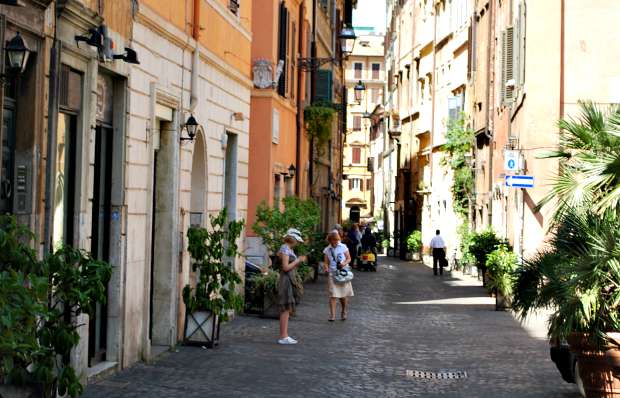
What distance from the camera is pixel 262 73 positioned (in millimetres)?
28531

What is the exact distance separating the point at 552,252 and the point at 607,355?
160 centimetres

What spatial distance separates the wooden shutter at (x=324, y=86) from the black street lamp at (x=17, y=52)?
3007 cm

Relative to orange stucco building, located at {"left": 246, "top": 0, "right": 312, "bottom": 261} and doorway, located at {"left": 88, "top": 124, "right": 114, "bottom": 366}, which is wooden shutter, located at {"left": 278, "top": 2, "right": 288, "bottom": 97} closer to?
orange stucco building, located at {"left": 246, "top": 0, "right": 312, "bottom": 261}

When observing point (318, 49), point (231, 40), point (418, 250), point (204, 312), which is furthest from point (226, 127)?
point (418, 250)

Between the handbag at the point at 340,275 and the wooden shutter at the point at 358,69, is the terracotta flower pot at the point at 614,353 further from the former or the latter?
the wooden shutter at the point at 358,69

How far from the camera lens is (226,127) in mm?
21781

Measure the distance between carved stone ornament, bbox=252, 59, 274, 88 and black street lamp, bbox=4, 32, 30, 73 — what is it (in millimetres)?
18271

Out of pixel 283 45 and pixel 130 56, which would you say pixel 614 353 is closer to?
pixel 130 56

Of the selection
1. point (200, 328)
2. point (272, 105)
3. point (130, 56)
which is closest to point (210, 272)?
point (200, 328)

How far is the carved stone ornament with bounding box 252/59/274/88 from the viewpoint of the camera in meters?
28.2

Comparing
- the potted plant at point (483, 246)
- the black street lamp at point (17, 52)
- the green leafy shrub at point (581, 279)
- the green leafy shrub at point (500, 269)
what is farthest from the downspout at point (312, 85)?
the black street lamp at point (17, 52)

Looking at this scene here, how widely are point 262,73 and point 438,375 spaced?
45.9 ft

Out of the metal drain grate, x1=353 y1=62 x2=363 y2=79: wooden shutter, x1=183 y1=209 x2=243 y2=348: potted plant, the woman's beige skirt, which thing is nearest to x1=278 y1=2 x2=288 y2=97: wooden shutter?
the woman's beige skirt

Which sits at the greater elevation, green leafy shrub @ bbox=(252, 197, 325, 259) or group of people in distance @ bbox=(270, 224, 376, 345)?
green leafy shrub @ bbox=(252, 197, 325, 259)
